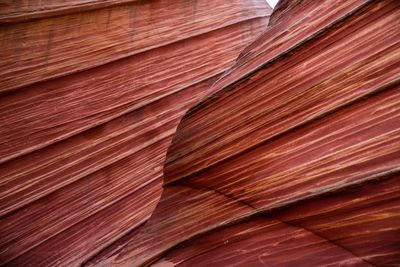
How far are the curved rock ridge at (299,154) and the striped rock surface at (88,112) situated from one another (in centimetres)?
23

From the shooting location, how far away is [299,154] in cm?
92

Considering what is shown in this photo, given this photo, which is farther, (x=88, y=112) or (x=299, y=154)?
(x=88, y=112)

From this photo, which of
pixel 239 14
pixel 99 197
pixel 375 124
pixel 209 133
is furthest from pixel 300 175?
pixel 239 14

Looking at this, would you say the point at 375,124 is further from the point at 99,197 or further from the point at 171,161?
the point at 99,197

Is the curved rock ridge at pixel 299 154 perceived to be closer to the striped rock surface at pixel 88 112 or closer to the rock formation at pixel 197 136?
the rock formation at pixel 197 136

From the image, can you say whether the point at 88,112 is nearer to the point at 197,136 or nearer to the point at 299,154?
the point at 197,136

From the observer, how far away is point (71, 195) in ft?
4.17

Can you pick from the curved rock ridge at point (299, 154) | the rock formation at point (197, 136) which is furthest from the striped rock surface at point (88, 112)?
the curved rock ridge at point (299, 154)

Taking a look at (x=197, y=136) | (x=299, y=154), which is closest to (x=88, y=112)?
(x=197, y=136)

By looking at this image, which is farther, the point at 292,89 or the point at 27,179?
the point at 27,179

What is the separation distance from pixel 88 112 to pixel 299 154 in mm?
765

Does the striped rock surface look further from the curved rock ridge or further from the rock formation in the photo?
the curved rock ridge

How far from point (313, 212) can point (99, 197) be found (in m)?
0.80

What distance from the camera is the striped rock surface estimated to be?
115 cm
